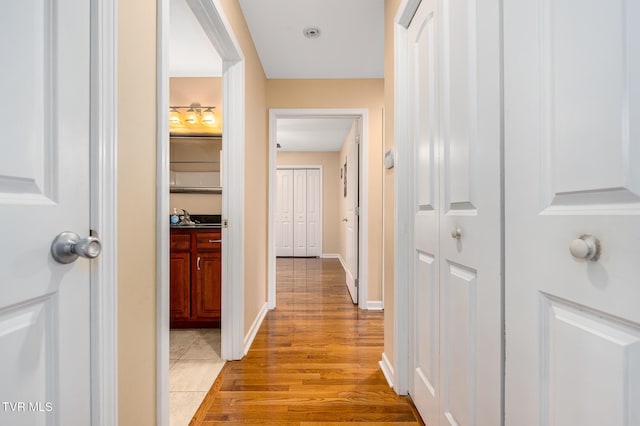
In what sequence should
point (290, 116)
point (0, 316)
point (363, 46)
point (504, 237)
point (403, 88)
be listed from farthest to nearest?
point (290, 116) → point (363, 46) → point (403, 88) → point (504, 237) → point (0, 316)

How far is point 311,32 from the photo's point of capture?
2.46 metres

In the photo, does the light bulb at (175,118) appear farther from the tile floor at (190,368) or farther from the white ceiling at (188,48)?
the tile floor at (190,368)

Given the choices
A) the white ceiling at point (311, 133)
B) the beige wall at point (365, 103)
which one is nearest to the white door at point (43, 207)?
the beige wall at point (365, 103)

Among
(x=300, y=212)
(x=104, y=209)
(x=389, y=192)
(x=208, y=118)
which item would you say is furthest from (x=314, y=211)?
(x=104, y=209)

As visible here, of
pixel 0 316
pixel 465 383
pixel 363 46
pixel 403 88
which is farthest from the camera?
pixel 363 46

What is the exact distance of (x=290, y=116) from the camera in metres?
3.24

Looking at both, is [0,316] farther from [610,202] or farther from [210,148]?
[210,148]

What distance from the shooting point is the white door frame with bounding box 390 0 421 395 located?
5.34 feet

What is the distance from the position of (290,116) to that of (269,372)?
2.43 meters

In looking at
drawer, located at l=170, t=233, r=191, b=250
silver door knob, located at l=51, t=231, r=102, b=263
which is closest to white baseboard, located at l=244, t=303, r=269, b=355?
drawer, located at l=170, t=233, r=191, b=250

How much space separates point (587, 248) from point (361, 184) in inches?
108

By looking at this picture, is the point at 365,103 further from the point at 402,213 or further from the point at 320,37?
the point at 402,213

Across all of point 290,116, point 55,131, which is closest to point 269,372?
point 55,131

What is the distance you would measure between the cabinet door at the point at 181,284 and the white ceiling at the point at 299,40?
1840 millimetres
